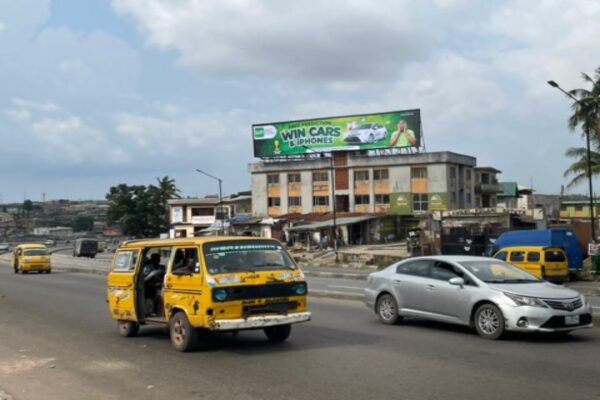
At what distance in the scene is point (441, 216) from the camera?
5019 centimetres

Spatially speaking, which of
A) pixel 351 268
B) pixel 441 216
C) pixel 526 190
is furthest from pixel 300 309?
pixel 526 190

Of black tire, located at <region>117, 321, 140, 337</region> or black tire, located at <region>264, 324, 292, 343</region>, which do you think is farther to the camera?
black tire, located at <region>117, 321, 140, 337</region>

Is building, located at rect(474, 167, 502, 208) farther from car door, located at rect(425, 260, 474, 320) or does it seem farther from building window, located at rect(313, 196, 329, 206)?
car door, located at rect(425, 260, 474, 320)

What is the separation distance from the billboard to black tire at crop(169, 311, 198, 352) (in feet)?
224

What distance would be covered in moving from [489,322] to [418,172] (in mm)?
66746

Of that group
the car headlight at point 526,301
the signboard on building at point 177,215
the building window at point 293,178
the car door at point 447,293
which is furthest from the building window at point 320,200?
the car headlight at point 526,301

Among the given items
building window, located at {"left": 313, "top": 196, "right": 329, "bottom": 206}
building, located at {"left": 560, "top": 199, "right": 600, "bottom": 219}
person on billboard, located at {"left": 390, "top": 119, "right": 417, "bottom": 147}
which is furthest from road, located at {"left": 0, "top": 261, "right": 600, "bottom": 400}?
building, located at {"left": 560, "top": 199, "right": 600, "bottom": 219}

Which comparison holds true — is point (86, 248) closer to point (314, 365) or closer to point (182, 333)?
point (182, 333)

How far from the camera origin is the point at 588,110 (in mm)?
36750

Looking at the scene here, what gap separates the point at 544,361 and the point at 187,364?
4.85 meters

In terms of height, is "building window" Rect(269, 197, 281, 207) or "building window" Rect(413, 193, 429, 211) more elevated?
"building window" Rect(269, 197, 281, 207)

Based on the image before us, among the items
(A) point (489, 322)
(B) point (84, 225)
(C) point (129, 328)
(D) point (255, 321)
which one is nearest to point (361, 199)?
(C) point (129, 328)

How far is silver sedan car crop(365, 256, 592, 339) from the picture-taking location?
10945mm

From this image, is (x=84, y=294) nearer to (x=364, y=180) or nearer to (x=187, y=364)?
(x=187, y=364)
